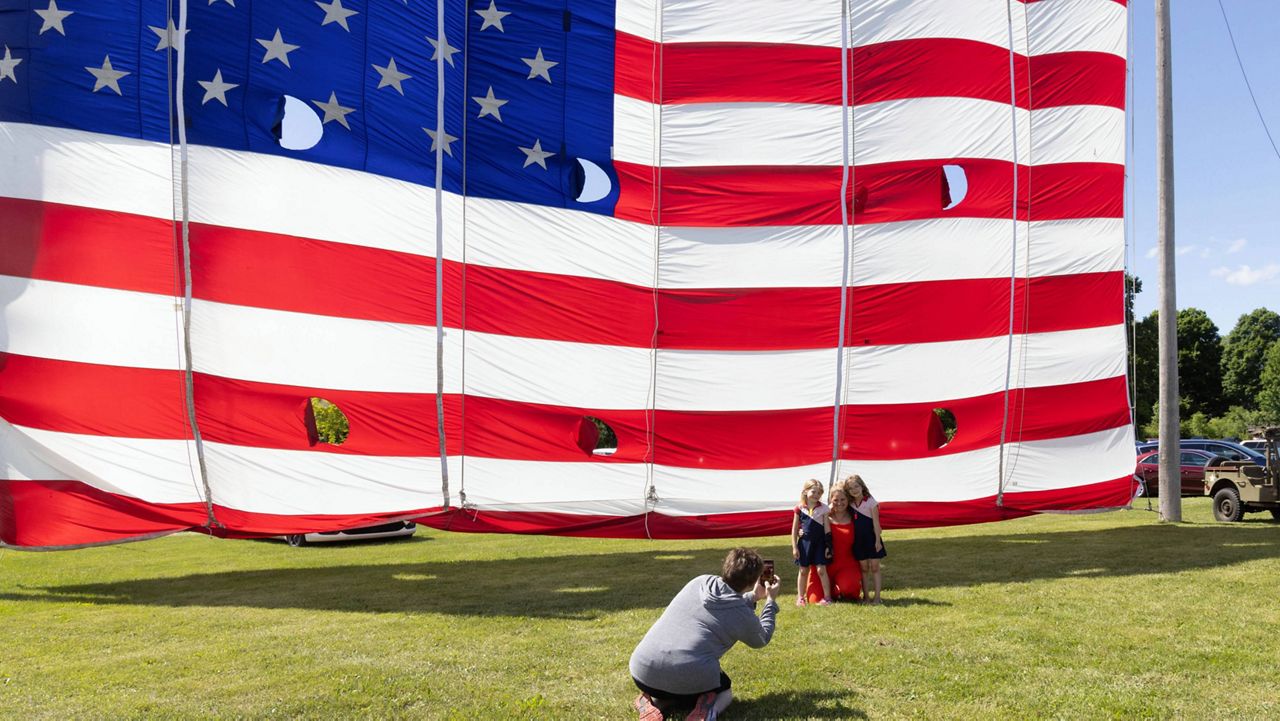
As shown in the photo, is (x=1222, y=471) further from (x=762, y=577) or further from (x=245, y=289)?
(x=245, y=289)

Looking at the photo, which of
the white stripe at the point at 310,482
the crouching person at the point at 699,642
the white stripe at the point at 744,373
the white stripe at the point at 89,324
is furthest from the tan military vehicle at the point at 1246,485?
the white stripe at the point at 89,324

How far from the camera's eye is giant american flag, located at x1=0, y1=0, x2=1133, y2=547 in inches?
444

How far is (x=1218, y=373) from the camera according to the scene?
210ft

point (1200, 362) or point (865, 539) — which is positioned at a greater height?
point (1200, 362)

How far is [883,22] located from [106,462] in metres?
12.3

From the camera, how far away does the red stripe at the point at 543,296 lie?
11227mm

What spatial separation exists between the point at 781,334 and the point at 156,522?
8.63 m

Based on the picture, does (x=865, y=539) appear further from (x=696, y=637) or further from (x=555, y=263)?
(x=555, y=263)

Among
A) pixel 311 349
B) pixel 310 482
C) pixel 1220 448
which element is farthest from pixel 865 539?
pixel 1220 448

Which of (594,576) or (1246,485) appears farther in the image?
(1246,485)

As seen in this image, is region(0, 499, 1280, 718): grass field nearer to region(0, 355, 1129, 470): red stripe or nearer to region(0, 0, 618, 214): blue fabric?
region(0, 355, 1129, 470): red stripe

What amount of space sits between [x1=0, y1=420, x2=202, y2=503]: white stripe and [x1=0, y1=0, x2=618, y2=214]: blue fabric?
12.6ft

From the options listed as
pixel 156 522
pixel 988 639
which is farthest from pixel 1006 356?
pixel 156 522

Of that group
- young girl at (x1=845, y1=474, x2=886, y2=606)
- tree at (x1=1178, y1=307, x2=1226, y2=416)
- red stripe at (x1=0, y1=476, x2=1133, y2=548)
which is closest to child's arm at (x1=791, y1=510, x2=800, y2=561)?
young girl at (x1=845, y1=474, x2=886, y2=606)
